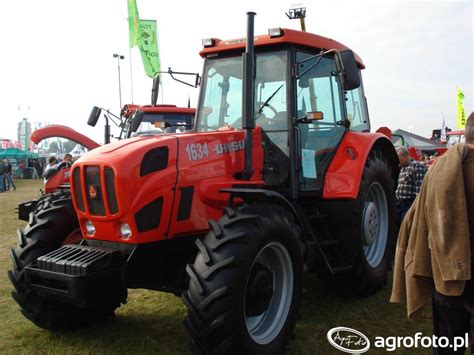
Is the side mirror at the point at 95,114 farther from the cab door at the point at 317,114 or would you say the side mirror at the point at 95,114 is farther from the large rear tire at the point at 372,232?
the large rear tire at the point at 372,232

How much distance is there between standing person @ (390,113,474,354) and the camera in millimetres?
2246

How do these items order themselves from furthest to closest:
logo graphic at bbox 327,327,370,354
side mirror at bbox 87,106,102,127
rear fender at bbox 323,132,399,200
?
side mirror at bbox 87,106,102,127, rear fender at bbox 323,132,399,200, logo graphic at bbox 327,327,370,354

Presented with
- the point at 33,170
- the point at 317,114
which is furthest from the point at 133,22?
the point at 33,170

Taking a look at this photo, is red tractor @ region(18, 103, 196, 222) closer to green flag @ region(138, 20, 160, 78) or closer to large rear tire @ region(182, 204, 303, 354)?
large rear tire @ region(182, 204, 303, 354)

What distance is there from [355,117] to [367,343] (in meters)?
2.66

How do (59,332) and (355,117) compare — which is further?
(355,117)

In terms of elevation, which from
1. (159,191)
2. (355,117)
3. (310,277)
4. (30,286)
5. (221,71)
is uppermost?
(221,71)

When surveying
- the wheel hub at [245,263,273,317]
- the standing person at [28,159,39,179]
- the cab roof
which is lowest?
the standing person at [28,159,39,179]

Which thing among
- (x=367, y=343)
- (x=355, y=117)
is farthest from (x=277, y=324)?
(x=355, y=117)

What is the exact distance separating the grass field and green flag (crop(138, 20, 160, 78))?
11375 millimetres

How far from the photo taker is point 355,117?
209 inches

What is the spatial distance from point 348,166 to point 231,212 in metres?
1.84

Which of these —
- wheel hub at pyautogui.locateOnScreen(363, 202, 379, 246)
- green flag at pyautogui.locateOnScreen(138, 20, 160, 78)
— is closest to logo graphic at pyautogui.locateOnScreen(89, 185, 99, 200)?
wheel hub at pyautogui.locateOnScreen(363, 202, 379, 246)

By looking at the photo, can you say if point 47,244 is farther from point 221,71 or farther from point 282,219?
point 221,71
